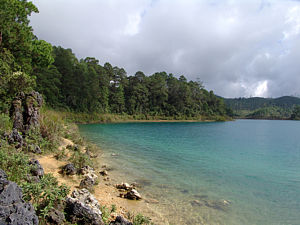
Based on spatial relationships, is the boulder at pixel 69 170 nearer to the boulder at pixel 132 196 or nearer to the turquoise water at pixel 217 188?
the boulder at pixel 132 196

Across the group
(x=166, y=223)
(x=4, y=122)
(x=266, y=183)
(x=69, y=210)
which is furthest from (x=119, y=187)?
(x=266, y=183)

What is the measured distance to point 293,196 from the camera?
773 cm

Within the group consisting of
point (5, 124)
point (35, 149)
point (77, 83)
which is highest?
point (77, 83)

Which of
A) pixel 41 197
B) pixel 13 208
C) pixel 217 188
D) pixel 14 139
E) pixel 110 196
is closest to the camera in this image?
pixel 13 208

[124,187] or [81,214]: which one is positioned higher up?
[81,214]

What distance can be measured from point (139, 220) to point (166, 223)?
1032 millimetres

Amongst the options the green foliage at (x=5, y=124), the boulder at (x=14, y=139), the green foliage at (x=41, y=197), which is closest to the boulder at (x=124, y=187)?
the green foliage at (x=41, y=197)

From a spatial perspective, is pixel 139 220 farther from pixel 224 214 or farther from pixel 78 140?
pixel 78 140

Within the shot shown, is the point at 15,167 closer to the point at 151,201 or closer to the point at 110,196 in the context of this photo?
the point at 110,196

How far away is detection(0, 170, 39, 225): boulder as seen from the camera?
9.34ft

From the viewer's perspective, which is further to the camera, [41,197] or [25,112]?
[25,112]

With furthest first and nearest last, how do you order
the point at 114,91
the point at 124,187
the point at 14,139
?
the point at 114,91, the point at 14,139, the point at 124,187

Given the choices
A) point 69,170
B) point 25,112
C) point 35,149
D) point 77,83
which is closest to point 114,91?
point 77,83

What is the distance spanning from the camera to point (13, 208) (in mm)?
3004
